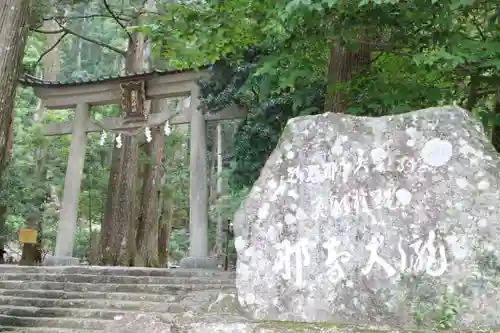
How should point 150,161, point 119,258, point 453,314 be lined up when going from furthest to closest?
point 150,161, point 119,258, point 453,314

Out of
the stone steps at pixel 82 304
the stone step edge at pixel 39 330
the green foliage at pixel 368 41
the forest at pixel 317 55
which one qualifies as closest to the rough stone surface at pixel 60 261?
the stone steps at pixel 82 304

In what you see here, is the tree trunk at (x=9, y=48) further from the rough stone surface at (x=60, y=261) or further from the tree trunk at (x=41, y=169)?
the tree trunk at (x=41, y=169)

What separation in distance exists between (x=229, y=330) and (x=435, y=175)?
5.25 feet

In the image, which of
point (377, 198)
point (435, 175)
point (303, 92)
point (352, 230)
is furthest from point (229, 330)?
point (303, 92)

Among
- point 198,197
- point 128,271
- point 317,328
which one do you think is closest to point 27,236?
point 198,197

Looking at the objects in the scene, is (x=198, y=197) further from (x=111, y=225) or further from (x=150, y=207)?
(x=150, y=207)

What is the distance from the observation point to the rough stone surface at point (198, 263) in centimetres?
951

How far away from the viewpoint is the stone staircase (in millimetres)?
6414

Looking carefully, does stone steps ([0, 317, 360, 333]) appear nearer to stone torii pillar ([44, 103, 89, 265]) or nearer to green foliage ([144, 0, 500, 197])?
green foliage ([144, 0, 500, 197])

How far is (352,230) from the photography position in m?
3.69

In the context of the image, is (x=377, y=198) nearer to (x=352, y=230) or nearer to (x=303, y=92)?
(x=352, y=230)

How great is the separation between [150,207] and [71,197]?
9.08 feet

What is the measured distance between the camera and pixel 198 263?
9555 mm

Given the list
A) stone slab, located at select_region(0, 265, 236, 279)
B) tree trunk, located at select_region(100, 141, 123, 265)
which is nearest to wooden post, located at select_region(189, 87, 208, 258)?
stone slab, located at select_region(0, 265, 236, 279)
